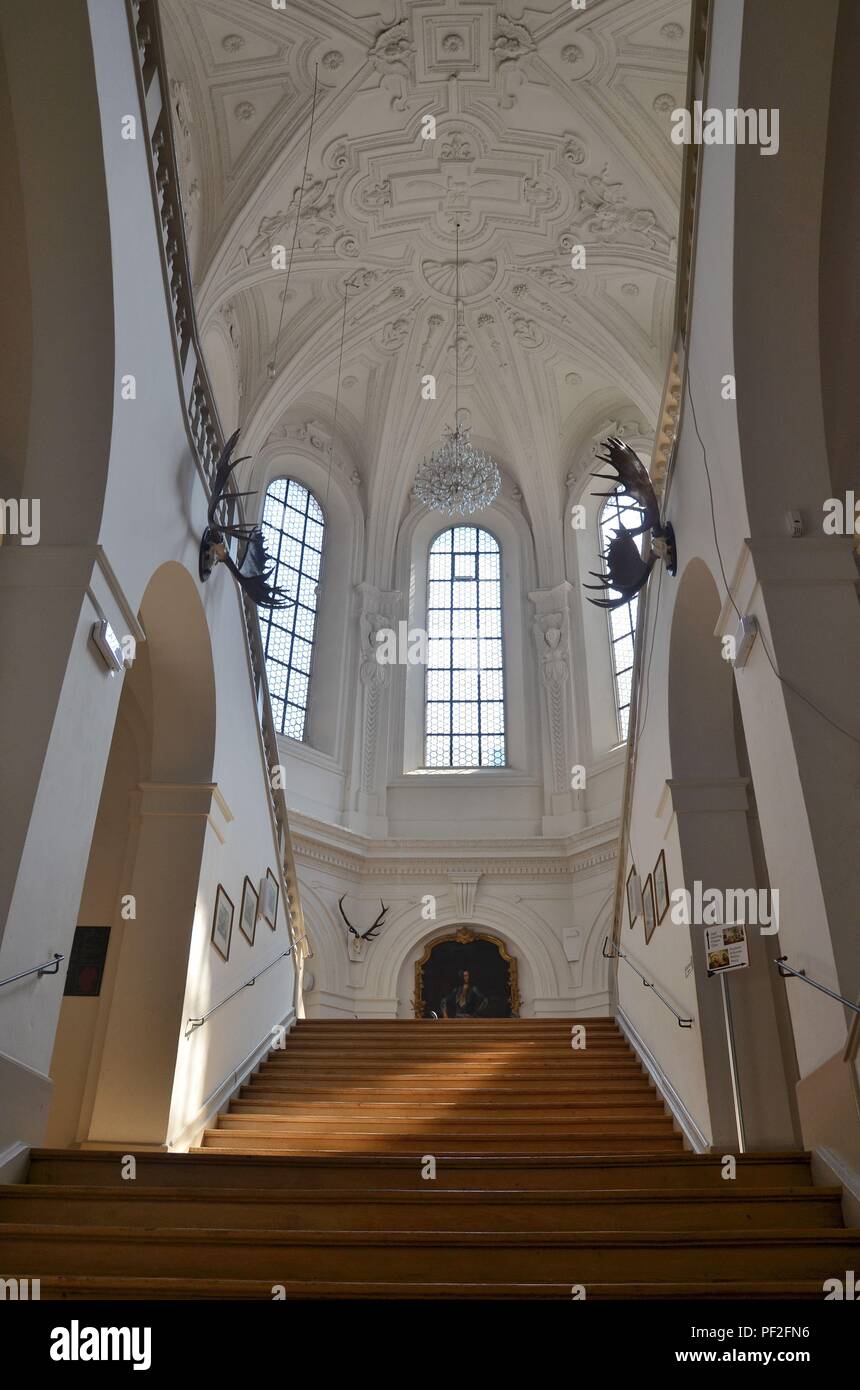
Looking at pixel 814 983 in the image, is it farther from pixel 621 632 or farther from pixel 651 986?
pixel 621 632

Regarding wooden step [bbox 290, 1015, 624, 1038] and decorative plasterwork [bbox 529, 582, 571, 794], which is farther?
decorative plasterwork [bbox 529, 582, 571, 794]

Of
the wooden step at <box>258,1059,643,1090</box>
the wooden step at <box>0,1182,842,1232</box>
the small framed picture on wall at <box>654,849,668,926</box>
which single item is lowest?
the wooden step at <box>0,1182,842,1232</box>

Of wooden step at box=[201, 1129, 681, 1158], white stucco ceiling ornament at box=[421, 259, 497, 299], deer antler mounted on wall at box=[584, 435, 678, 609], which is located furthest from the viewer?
white stucco ceiling ornament at box=[421, 259, 497, 299]

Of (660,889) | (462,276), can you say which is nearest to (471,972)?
(660,889)

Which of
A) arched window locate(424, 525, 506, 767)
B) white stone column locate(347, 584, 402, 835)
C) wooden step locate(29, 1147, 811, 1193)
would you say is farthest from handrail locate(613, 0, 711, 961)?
arched window locate(424, 525, 506, 767)

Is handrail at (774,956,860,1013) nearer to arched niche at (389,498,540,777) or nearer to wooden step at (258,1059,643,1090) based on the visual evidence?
wooden step at (258,1059,643,1090)

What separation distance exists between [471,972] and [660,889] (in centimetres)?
846

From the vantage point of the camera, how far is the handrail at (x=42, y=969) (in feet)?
14.4

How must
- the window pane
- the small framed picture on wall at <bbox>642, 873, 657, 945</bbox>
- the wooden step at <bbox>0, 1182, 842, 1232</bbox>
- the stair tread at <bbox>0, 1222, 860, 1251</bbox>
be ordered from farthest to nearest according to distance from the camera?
the window pane, the small framed picture on wall at <bbox>642, 873, 657, 945</bbox>, the wooden step at <bbox>0, 1182, 842, 1232</bbox>, the stair tread at <bbox>0, 1222, 860, 1251</bbox>

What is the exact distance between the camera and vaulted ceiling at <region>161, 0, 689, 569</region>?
12.6 metres

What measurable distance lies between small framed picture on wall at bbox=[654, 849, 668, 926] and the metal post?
105 cm

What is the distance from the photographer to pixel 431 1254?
3.40 metres
